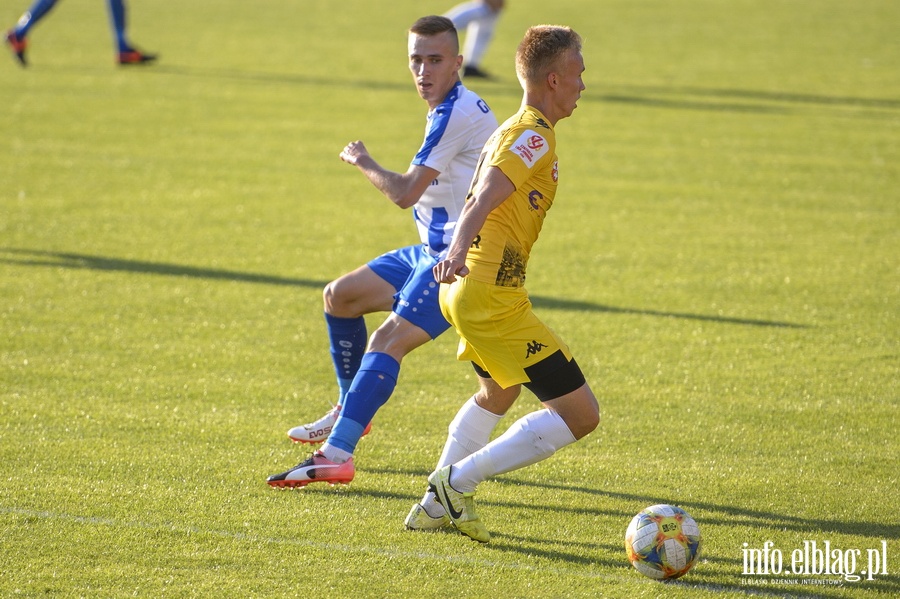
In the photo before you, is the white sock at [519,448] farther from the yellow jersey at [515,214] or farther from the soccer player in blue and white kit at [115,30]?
the soccer player in blue and white kit at [115,30]

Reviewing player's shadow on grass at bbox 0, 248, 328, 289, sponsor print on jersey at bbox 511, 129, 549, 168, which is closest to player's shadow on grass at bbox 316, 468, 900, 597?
sponsor print on jersey at bbox 511, 129, 549, 168

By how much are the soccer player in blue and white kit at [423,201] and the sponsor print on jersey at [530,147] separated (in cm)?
72

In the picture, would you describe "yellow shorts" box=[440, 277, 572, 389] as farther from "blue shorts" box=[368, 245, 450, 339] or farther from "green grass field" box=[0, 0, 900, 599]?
"green grass field" box=[0, 0, 900, 599]

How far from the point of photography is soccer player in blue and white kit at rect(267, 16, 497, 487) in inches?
200

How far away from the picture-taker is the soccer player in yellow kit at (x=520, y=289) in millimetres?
4469

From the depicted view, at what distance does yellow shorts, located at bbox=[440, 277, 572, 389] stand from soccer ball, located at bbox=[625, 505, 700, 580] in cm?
72

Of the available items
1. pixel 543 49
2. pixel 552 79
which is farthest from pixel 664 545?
pixel 543 49

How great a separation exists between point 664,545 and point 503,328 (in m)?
1.02

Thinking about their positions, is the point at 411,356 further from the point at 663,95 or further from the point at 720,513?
the point at 663,95

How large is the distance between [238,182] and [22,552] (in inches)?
325

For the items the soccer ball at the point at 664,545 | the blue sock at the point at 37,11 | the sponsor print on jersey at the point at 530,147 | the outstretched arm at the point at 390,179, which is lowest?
the soccer ball at the point at 664,545

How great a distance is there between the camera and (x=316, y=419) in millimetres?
6352

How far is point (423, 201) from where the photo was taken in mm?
5539

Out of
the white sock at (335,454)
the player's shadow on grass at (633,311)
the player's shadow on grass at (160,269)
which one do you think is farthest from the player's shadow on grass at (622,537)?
the player's shadow on grass at (160,269)
